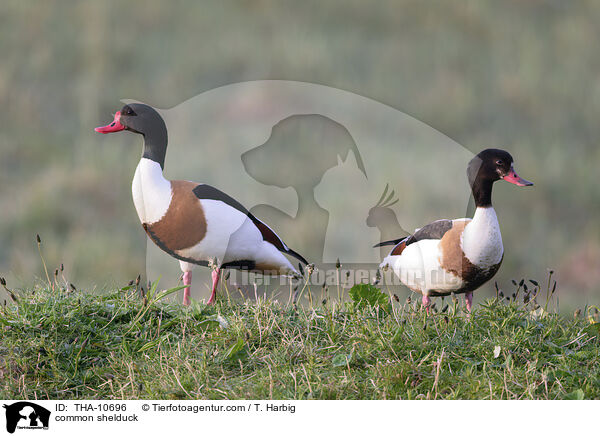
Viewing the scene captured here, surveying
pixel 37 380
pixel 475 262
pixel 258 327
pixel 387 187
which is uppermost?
pixel 387 187

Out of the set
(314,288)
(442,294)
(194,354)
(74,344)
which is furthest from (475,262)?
(74,344)

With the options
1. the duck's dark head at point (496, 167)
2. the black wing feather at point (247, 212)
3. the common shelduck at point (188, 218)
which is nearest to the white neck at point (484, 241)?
the duck's dark head at point (496, 167)

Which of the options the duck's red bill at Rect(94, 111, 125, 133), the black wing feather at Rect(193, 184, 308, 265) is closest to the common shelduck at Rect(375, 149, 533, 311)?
the black wing feather at Rect(193, 184, 308, 265)

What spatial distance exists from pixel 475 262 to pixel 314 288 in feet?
3.04

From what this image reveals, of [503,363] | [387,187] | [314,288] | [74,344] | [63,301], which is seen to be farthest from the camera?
[387,187]

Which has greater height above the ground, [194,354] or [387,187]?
[387,187]

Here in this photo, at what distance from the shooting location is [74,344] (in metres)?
3.14

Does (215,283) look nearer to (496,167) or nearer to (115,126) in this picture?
(115,126)

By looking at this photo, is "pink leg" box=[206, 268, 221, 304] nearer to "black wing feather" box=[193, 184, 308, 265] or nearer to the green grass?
the green grass

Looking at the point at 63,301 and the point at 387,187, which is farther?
the point at 387,187

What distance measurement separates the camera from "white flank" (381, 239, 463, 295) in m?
3.66

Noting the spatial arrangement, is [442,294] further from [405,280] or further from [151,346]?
[151,346]

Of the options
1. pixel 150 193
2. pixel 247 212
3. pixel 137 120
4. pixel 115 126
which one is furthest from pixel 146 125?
pixel 247 212

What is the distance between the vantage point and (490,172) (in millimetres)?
3631
